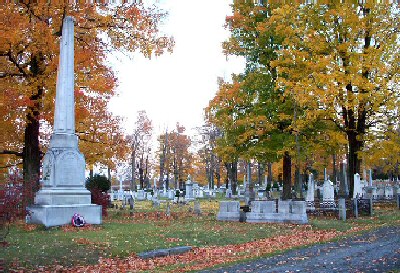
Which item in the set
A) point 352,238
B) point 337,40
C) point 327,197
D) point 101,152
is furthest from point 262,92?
point 352,238

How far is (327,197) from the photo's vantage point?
22828 mm

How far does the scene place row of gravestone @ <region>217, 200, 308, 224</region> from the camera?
17859 millimetres

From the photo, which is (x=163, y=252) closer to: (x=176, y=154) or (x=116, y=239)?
(x=116, y=239)

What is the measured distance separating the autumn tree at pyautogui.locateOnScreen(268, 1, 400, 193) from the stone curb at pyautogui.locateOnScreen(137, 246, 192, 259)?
37.4 feet

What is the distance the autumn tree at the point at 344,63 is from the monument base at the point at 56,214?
10.7 meters

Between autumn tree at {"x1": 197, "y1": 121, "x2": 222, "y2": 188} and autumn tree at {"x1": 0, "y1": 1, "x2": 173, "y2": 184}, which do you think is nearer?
autumn tree at {"x1": 0, "y1": 1, "x2": 173, "y2": 184}

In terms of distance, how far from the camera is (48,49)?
18.0 meters

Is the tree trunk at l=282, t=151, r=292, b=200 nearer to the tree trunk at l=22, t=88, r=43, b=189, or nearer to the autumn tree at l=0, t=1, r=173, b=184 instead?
the autumn tree at l=0, t=1, r=173, b=184

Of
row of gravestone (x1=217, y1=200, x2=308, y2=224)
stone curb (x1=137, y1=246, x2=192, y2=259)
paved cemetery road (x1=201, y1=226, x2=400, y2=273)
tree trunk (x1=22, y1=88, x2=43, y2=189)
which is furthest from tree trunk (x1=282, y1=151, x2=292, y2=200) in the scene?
stone curb (x1=137, y1=246, x2=192, y2=259)

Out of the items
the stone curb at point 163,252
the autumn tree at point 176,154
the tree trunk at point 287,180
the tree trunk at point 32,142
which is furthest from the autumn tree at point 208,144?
the stone curb at point 163,252

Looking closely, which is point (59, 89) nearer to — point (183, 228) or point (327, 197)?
point (183, 228)

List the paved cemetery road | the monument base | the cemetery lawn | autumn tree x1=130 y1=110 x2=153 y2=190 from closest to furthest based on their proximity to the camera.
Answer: the paved cemetery road, the cemetery lawn, the monument base, autumn tree x1=130 y1=110 x2=153 y2=190

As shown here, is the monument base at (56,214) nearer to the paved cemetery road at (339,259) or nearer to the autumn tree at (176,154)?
the paved cemetery road at (339,259)

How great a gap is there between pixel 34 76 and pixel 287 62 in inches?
474
